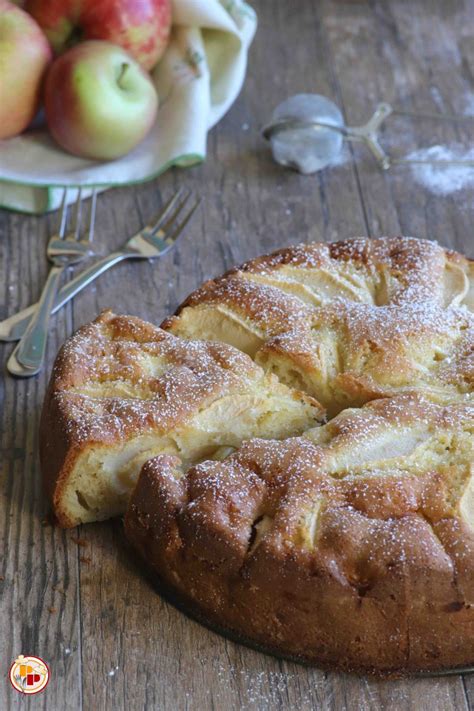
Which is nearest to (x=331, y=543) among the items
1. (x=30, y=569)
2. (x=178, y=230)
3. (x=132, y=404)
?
(x=132, y=404)

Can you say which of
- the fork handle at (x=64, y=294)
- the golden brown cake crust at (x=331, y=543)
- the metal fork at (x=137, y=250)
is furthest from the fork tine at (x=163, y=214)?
the golden brown cake crust at (x=331, y=543)

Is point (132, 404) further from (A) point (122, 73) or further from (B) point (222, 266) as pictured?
(A) point (122, 73)

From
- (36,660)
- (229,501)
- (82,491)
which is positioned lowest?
(36,660)

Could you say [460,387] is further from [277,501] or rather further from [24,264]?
[24,264]

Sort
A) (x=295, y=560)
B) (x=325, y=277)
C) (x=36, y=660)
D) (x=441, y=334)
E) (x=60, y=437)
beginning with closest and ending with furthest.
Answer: (x=295, y=560) < (x=36, y=660) < (x=60, y=437) < (x=441, y=334) < (x=325, y=277)

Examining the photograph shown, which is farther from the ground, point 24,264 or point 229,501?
Answer: point 229,501

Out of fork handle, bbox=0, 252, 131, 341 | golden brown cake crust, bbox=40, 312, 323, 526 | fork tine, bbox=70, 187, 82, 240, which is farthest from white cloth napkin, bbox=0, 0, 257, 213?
golden brown cake crust, bbox=40, 312, 323, 526

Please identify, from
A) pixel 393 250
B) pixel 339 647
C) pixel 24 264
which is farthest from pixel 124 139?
pixel 339 647

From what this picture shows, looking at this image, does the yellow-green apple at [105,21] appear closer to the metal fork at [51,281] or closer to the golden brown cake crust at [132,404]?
the metal fork at [51,281]

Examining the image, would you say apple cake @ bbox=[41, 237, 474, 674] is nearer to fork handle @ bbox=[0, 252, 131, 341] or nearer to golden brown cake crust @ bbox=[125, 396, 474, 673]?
golden brown cake crust @ bbox=[125, 396, 474, 673]
